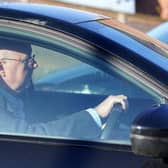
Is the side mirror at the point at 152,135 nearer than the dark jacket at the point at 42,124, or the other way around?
the side mirror at the point at 152,135

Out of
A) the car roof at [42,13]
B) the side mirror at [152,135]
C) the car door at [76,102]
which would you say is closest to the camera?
the side mirror at [152,135]

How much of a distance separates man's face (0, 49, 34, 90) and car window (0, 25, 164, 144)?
49 mm

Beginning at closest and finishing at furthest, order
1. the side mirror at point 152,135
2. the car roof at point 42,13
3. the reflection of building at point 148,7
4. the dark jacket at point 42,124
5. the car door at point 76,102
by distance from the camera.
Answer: the side mirror at point 152,135 < the car door at point 76,102 < the dark jacket at point 42,124 < the car roof at point 42,13 < the reflection of building at point 148,7

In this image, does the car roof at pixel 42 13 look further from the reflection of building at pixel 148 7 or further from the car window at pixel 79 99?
the reflection of building at pixel 148 7

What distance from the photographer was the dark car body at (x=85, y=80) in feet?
10.4

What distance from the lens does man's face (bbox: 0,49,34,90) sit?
3.46 meters

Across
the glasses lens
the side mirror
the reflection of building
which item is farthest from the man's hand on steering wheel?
the reflection of building

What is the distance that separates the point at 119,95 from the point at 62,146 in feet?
1.20

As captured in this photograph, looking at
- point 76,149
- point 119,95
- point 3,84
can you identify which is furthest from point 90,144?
point 3,84

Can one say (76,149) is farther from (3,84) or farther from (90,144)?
(3,84)

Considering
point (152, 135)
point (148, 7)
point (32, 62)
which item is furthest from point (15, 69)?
point (148, 7)

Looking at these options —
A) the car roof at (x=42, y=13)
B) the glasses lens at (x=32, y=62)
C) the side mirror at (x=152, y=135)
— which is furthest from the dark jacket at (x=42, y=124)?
the side mirror at (x=152, y=135)

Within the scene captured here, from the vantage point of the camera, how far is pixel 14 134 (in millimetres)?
3287

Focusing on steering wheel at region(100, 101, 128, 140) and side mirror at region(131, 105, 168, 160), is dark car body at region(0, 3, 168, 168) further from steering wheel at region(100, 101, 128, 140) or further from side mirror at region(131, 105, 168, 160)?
side mirror at region(131, 105, 168, 160)
